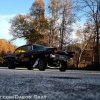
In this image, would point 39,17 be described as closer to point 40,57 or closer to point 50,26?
point 50,26

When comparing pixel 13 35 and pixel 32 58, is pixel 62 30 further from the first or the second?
pixel 32 58

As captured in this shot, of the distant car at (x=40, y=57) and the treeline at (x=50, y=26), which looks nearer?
the distant car at (x=40, y=57)

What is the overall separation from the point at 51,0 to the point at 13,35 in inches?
317

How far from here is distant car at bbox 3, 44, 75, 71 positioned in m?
12.9

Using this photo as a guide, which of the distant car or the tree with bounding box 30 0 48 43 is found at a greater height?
the tree with bounding box 30 0 48 43

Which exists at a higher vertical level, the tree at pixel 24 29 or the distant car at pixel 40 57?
the tree at pixel 24 29

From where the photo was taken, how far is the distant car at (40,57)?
12938mm

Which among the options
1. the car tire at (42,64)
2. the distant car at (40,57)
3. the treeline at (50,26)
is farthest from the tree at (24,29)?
the car tire at (42,64)

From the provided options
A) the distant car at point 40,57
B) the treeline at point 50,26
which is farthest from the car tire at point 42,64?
the treeline at point 50,26

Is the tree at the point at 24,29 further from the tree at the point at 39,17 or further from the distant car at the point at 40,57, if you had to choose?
the distant car at the point at 40,57

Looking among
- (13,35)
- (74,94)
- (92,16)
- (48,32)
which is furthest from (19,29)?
(74,94)

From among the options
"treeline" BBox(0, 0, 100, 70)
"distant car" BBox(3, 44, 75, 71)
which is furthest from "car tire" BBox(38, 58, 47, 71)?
"treeline" BBox(0, 0, 100, 70)

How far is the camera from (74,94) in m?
3.74

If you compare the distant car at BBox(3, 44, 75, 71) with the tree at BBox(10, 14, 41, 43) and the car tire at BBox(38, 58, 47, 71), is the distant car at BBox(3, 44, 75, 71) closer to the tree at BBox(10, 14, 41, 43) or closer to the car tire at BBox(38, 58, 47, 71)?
the car tire at BBox(38, 58, 47, 71)
